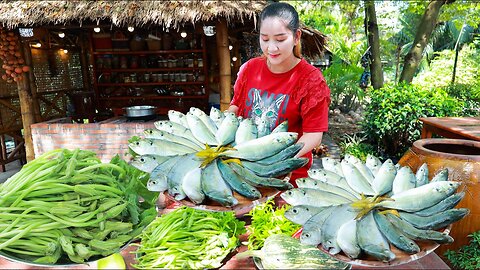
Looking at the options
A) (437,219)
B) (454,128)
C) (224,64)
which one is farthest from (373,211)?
(224,64)

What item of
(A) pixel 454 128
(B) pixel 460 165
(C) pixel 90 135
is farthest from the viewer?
(C) pixel 90 135

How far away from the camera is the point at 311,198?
3.93 ft

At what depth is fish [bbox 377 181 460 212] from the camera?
1152 mm

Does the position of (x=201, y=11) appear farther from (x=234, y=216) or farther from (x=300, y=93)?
(x=234, y=216)

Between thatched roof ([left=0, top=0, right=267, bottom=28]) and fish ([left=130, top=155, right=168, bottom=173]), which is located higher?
thatched roof ([left=0, top=0, right=267, bottom=28])

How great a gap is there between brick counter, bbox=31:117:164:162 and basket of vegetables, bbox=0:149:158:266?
518cm

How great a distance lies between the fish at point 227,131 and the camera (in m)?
1.40

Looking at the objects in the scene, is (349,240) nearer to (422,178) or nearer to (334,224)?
(334,224)

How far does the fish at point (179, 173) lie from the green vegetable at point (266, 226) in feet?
1.44

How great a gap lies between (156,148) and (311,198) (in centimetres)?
66

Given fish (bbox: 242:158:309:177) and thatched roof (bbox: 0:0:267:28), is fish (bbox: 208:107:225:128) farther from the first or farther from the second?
thatched roof (bbox: 0:0:267:28)

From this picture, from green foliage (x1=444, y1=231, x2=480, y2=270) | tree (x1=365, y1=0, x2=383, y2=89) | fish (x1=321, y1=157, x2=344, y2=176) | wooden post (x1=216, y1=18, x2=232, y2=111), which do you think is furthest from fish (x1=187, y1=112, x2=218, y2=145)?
tree (x1=365, y1=0, x2=383, y2=89)

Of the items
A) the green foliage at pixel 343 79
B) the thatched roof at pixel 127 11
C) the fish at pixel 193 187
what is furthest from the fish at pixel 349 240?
the green foliage at pixel 343 79

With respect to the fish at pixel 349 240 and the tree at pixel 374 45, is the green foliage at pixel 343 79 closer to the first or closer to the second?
the tree at pixel 374 45
